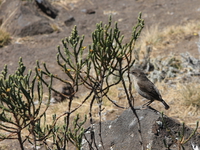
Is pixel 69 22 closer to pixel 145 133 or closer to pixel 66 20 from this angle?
pixel 66 20

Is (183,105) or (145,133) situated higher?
(145,133)

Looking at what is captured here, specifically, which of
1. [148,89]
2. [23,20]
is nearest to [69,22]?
[23,20]

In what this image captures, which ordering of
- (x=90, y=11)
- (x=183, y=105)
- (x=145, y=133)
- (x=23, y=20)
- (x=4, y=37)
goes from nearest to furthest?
(x=145, y=133), (x=183, y=105), (x=4, y=37), (x=23, y=20), (x=90, y=11)

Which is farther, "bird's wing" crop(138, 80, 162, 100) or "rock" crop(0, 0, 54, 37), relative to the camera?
"rock" crop(0, 0, 54, 37)

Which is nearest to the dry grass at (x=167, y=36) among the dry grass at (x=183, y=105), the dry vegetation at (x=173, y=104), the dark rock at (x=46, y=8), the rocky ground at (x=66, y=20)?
the rocky ground at (x=66, y=20)

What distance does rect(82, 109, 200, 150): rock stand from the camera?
4445mm

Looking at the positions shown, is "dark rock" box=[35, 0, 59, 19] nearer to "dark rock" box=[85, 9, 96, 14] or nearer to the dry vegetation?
"dark rock" box=[85, 9, 96, 14]

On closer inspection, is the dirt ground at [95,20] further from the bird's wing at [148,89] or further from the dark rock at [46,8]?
the bird's wing at [148,89]

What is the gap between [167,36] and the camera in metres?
12.0

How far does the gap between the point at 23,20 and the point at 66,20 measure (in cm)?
186

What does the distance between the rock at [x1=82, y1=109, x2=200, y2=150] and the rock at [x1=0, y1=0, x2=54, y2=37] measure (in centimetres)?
863

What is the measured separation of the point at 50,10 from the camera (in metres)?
14.5

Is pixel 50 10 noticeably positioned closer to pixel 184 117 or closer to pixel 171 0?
pixel 171 0

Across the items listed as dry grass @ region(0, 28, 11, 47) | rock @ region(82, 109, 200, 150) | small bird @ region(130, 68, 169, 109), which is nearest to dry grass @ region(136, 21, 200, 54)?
dry grass @ region(0, 28, 11, 47)
